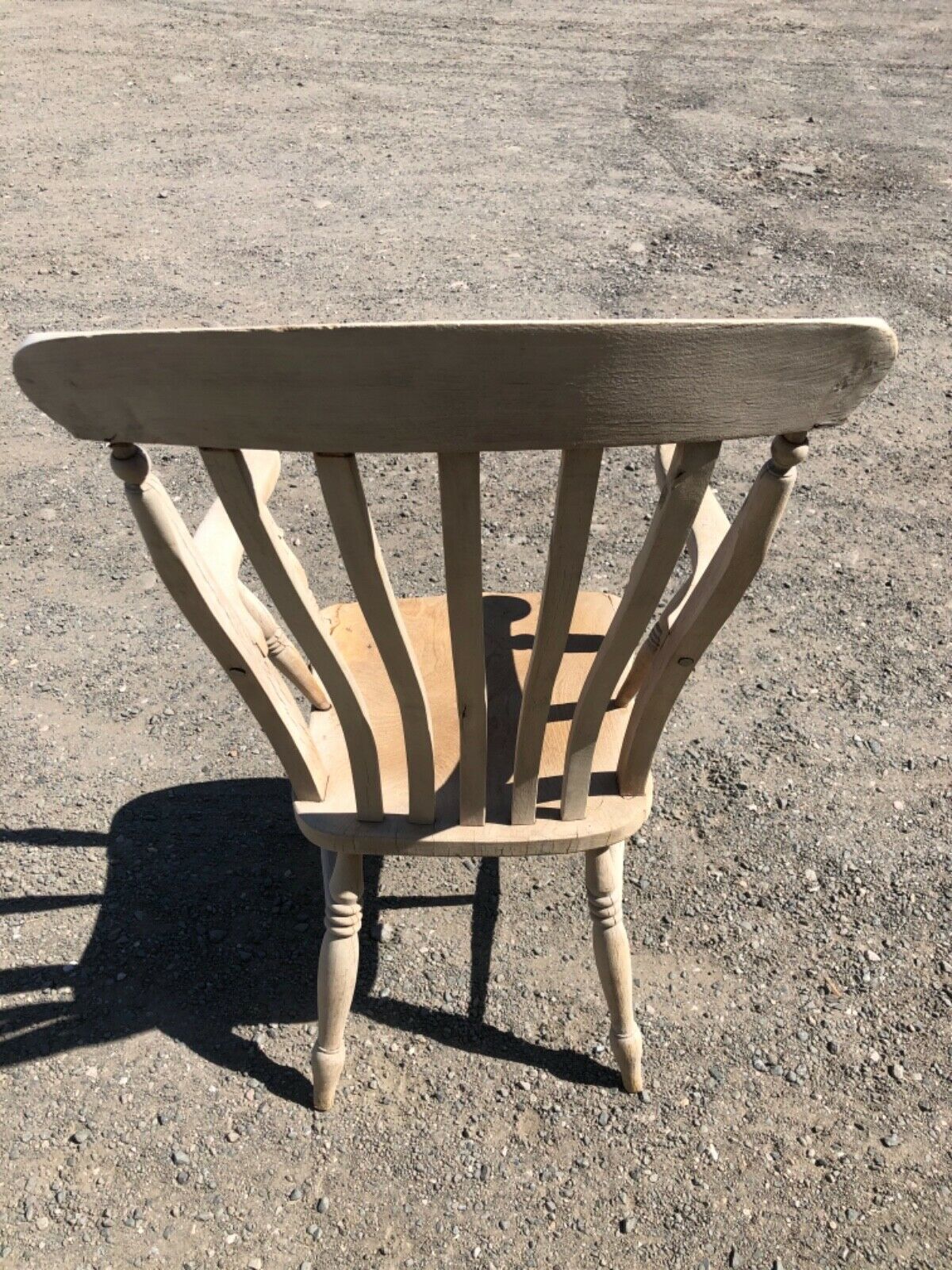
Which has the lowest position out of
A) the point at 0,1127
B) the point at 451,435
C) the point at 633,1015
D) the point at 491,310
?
the point at 0,1127

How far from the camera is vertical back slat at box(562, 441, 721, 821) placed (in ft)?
3.39

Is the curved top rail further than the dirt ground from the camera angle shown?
No

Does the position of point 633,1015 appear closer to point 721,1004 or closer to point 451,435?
point 721,1004

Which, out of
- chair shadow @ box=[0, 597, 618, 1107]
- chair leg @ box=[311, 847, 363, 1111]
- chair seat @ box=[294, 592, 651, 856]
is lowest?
chair shadow @ box=[0, 597, 618, 1107]

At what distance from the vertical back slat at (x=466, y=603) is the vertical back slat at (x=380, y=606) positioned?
53 millimetres

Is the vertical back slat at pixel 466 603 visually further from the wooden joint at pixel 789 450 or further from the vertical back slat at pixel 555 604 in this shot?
the wooden joint at pixel 789 450

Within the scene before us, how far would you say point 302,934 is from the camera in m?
2.07

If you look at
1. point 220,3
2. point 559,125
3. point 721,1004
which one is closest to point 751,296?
point 559,125

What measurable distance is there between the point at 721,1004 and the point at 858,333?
4.64 ft

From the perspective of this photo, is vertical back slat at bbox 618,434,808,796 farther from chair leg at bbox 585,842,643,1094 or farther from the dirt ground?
the dirt ground

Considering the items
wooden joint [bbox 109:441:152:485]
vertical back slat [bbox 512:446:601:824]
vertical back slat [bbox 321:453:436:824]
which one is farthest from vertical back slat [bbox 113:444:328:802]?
vertical back slat [bbox 512:446:601:824]

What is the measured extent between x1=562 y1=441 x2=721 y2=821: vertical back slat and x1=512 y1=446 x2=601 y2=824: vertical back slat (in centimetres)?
6

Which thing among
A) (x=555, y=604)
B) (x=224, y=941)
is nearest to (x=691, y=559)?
(x=555, y=604)

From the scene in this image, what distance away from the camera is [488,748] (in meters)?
1.61
